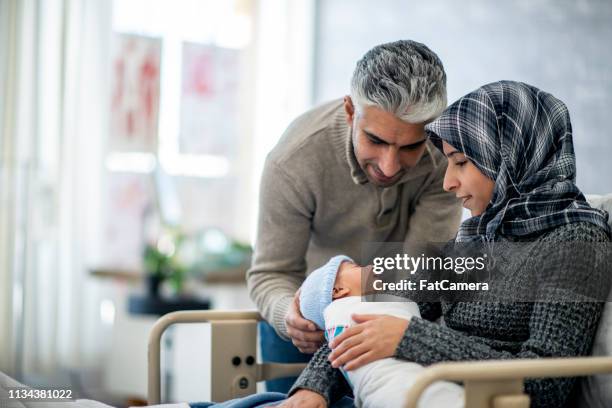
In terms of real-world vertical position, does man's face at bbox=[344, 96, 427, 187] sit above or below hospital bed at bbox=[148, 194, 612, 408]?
above

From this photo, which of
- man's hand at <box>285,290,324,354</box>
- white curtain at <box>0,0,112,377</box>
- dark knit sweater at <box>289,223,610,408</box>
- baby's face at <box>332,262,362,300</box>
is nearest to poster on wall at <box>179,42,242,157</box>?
white curtain at <box>0,0,112,377</box>

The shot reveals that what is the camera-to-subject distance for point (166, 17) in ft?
12.6

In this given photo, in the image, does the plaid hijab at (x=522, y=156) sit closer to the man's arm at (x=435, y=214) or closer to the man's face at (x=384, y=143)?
the man's face at (x=384, y=143)

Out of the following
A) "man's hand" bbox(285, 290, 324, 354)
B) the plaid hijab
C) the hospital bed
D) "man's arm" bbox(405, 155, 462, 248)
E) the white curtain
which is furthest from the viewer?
the white curtain

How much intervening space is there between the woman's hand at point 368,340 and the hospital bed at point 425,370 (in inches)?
6.6

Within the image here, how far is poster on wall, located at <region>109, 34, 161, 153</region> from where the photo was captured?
3.67 metres

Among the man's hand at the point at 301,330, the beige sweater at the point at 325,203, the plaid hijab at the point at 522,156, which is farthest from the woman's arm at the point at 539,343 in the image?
the beige sweater at the point at 325,203

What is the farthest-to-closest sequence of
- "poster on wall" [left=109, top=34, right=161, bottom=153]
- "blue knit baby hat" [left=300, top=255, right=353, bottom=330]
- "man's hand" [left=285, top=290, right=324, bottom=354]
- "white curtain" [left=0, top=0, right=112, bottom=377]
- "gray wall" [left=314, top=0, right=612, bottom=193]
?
"poster on wall" [left=109, top=34, right=161, bottom=153]
"white curtain" [left=0, top=0, right=112, bottom=377]
"gray wall" [left=314, top=0, right=612, bottom=193]
"man's hand" [left=285, top=290, right=324, bottom=354]
"blue knit baby hat" [left=300, top=255, right=353, bottom=330]

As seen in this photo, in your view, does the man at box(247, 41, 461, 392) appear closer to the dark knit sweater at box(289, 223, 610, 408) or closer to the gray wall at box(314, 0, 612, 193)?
the dark knit sweater at box(289, 223, 610, 408)

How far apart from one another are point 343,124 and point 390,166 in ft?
0.91

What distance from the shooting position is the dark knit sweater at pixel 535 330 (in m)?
1.19

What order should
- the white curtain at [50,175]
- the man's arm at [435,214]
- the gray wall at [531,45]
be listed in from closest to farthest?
the man's arm at [435,214]
the gray wall at [531,45]
the white curtain at [50,175]

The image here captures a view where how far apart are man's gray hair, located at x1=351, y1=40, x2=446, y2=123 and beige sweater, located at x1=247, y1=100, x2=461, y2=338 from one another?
0.23 meters

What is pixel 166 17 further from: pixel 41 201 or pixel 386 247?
pixel 386 247
